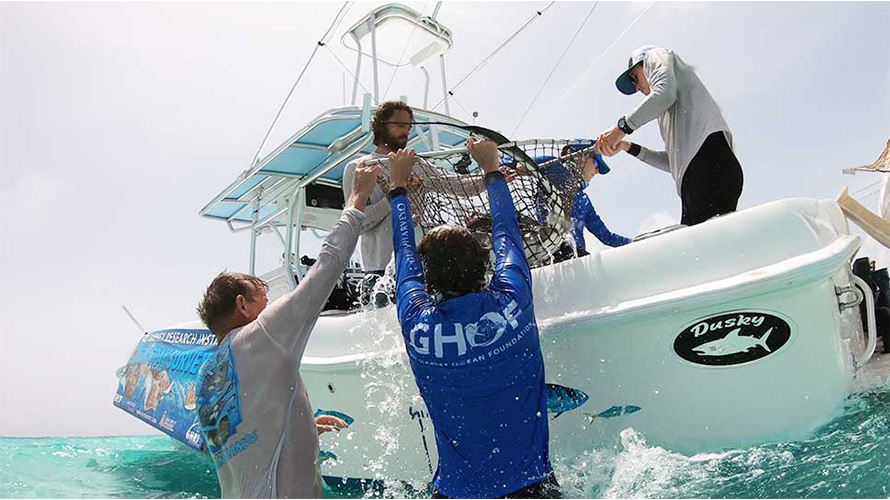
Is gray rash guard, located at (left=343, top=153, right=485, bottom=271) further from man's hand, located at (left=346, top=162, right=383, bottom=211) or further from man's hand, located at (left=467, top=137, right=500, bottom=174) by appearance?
man's hand, located at (left=346, top=162, right=383, bottom=211)

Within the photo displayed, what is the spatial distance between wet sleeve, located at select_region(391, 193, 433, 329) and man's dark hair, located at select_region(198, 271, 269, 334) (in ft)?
1.75

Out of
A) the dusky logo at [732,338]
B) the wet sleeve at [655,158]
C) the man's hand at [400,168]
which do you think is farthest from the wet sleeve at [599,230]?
the man's hand at [400,168]

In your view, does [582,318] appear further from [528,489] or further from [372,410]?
[372,410]

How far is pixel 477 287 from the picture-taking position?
202 cm

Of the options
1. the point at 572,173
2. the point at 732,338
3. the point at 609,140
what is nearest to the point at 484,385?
the point at 732,338

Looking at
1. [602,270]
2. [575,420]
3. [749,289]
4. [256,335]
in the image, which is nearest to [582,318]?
[602,270]

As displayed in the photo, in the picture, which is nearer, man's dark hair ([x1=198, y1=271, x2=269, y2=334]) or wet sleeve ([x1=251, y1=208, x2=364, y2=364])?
wet sleeve ([x1=251, y1=208, x2=364, y2=364])

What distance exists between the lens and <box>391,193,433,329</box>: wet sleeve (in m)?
2.04

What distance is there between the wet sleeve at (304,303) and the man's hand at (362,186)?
0.23 meters

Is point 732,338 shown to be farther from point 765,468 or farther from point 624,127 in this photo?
point 624,127

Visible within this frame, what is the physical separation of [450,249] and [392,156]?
61cm

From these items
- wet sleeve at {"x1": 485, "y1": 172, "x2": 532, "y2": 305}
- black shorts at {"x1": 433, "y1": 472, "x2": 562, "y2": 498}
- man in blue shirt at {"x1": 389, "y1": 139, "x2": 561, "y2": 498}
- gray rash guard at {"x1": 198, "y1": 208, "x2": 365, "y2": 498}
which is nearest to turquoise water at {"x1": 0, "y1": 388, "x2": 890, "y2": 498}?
black shorts at {"x1": 433, "y1": 472, "x2": 562, "y2": 498}

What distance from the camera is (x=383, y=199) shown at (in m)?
3.27

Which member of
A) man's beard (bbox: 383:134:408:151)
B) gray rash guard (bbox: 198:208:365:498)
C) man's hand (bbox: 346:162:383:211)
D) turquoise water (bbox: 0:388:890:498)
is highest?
man's beard (bbox: 383:134:408:151)
